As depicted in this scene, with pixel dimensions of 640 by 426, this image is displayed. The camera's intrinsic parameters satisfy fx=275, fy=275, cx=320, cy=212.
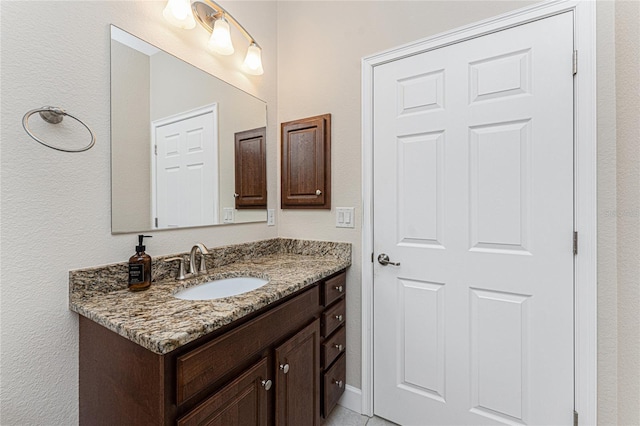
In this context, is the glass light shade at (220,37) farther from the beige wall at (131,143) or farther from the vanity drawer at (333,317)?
the vanity drawer at (333,317)

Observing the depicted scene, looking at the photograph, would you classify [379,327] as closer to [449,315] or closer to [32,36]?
[449,315]

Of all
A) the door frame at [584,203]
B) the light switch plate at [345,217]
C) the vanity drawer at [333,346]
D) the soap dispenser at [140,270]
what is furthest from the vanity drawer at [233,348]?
the door frame at [584,203]

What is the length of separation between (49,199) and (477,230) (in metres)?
1.72

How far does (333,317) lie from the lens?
152 centimetres

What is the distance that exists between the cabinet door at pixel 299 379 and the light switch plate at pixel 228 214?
75 cm

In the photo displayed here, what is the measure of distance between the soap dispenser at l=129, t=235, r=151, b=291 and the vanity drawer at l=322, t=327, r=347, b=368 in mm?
887

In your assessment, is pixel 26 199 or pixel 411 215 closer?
pixel 26 199

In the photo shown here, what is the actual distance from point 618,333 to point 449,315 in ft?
2.03

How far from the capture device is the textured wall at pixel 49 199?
0.84 meters

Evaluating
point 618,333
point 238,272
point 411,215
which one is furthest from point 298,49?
point 618,333

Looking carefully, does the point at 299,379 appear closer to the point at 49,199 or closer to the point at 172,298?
the point at 172,298

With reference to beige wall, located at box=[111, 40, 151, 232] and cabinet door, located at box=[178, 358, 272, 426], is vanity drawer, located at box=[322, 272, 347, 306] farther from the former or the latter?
beige wall, located at box=[111, 40, 151, 232]

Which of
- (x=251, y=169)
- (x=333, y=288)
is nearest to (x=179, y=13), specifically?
(x=251, y=169)

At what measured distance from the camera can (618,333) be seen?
1105 mm
